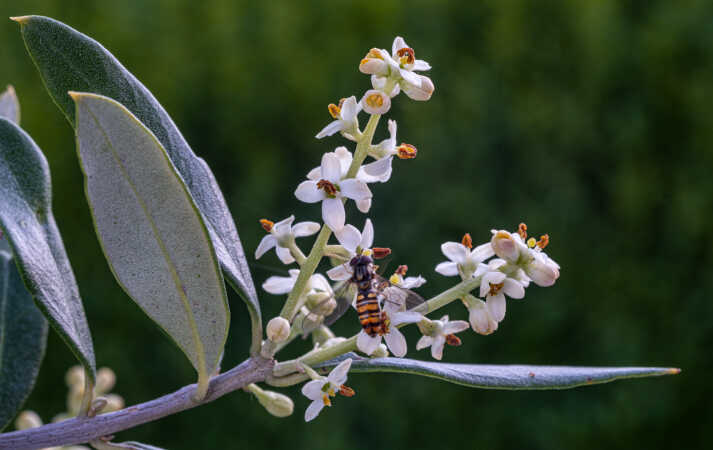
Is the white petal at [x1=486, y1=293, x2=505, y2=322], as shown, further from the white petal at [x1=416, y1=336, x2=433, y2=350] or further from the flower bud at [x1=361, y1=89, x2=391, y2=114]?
the flower bud at [x1=361, y1=89, x2=391, y2=114]

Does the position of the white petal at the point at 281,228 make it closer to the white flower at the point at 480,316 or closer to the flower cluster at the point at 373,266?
the flower cluster at the point at 373,266

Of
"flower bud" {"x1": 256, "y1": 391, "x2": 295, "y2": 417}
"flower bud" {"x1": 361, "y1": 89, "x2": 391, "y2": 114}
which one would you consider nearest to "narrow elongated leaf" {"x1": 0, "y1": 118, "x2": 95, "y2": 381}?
"flower bud" {"x1": 256, "y1": 391, "x2": 295, "y2": 417}

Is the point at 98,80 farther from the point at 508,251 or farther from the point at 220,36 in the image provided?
the point at 220,36

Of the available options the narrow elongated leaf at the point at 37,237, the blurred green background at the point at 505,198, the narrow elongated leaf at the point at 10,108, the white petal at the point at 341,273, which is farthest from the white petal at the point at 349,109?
the blurred green background at the point at 505,198

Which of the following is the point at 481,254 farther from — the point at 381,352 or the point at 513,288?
the point at 381,352

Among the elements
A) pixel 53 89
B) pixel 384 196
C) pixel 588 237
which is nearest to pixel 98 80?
pixel 53 89

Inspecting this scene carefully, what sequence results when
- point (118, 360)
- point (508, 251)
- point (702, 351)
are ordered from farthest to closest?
point (118, 360) < point (702, 351) < point (508, 251)
